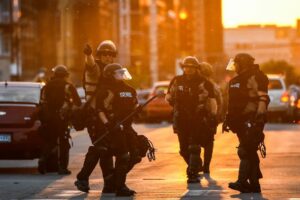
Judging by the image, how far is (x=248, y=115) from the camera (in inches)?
610

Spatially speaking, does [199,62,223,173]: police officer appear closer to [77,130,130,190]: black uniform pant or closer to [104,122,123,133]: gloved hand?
[77,130,130,190]: black uniform pant

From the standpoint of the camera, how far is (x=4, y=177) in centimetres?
1867

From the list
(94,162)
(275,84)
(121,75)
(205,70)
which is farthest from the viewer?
(275,84)

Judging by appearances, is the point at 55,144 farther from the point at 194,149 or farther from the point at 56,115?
the point at 194,149

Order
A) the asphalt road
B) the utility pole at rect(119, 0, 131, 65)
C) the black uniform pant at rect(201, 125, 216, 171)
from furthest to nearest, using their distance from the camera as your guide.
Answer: the utility pole at rect(119, 0, 131, 65), the black uniform pant at rect(201, 125, 216, 171), the asphalt road

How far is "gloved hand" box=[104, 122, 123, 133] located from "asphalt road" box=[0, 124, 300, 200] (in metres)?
0.79

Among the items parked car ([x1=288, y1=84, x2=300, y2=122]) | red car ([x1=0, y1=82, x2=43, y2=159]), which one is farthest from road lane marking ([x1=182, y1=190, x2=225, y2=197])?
parked car ([x1=288, y1=84, x2=300, y2=122])

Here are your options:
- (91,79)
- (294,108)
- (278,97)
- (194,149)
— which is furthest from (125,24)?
(91,79)

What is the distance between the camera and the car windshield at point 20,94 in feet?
67.0

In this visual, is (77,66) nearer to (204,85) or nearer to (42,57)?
(42,57)

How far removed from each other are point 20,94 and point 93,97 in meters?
5.50

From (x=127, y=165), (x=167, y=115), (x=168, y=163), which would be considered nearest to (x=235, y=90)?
(x=127, y=165)

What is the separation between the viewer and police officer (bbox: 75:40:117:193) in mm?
15344

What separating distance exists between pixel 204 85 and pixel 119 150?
2988 mm
